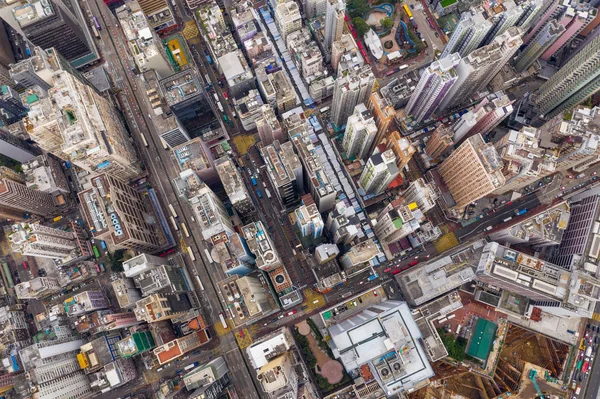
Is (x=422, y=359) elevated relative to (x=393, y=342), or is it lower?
lower

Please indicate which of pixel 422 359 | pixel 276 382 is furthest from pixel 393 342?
pixel 276 382

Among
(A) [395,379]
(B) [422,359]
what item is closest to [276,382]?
(A) [395,379]

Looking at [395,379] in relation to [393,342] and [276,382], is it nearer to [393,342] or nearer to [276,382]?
[393,342]

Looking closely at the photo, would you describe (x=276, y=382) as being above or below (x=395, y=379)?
above

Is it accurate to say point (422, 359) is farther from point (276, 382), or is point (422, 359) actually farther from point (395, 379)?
point (276, 382)

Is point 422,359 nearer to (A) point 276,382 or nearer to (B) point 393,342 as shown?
(B) point 393,342

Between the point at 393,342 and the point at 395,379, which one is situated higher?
the point at 393,342
